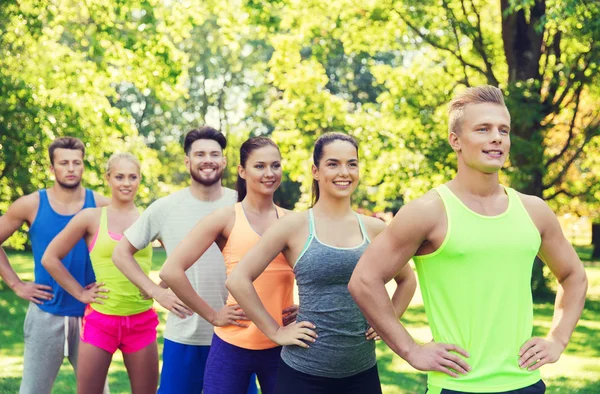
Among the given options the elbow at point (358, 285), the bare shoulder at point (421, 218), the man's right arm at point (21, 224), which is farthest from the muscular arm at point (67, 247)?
the bare shoulder at point (421, 218)

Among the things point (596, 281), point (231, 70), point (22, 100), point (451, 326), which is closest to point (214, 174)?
point (451, 326)

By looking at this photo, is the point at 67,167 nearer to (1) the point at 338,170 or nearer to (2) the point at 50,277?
(2) the point at 50,277

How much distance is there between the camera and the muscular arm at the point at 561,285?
9.44 feet

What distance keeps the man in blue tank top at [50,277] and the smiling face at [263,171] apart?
6.11 ft

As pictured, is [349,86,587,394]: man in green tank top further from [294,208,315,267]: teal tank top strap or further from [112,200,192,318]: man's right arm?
[112,200,192,318]: man's right arm

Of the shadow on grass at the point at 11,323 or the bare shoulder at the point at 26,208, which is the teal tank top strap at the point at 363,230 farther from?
the shadow on grass at the point at 11,323

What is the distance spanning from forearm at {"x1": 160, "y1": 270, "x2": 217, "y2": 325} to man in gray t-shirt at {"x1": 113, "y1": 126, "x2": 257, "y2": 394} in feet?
0.91

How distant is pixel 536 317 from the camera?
14.4m

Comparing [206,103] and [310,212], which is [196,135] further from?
[206,103]

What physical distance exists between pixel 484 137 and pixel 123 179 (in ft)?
10.5

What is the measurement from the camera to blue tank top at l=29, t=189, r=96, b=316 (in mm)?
5578

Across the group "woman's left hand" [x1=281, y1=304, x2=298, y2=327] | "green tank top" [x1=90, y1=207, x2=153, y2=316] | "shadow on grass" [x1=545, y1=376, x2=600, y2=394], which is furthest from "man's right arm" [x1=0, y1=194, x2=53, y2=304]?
"shadow on grass" [x1=545, y1=376, x2=600, y2=394]

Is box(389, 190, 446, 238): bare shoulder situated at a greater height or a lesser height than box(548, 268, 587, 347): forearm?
greater

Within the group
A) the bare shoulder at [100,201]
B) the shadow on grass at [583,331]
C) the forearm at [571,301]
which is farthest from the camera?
the shadow on grass at [583,331]
